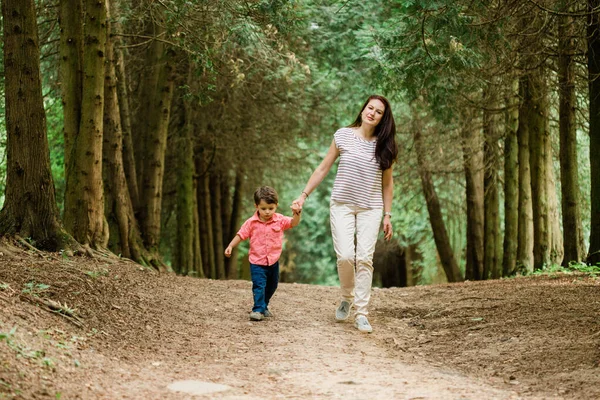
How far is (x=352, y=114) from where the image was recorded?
22.7m

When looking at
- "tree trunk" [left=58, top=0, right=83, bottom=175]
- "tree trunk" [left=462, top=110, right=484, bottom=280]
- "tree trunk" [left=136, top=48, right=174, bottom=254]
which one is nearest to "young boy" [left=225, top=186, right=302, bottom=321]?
"tree trunk" [left=58, top=0, right=83, bottom=175]

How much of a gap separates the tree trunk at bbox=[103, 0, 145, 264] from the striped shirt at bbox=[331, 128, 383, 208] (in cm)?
574

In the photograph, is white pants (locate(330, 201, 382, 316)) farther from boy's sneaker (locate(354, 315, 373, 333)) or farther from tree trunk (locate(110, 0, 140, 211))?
tree trunk (locate(110, 0, 140, 211))

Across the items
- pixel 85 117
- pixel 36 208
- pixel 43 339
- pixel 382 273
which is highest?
pixel 85 117

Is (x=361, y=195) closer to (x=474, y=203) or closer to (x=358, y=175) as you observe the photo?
(x=358, y=175)

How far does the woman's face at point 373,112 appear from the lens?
765 centimetres

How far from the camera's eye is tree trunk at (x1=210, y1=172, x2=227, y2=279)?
22348 mm

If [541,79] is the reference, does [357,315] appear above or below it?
below

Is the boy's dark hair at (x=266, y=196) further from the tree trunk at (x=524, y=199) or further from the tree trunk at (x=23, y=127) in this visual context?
the tree trunk at (x=524, y=199)

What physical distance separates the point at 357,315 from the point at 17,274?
3.37 meters

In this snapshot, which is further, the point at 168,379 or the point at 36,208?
the point at 36,208

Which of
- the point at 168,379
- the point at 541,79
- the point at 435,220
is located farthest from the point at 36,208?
the point at 435,220

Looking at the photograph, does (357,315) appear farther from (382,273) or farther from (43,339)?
(382,273)

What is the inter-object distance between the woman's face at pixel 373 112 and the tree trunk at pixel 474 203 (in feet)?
33.7
